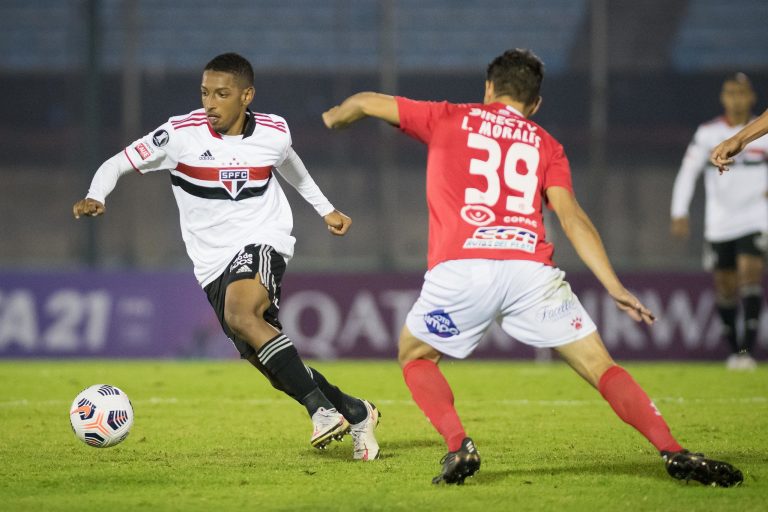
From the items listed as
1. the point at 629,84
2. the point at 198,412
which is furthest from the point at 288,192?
the point at 198,412

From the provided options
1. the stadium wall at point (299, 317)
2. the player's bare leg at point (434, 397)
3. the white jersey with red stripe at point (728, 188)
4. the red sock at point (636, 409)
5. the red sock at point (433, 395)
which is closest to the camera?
the red sock at point (636, 409)

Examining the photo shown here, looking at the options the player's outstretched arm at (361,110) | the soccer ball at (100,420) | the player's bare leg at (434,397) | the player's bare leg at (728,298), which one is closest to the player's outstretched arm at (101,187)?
the soccer ball at (100,420)

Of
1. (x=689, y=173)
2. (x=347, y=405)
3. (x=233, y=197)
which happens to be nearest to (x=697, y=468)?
(x=347, y=405)

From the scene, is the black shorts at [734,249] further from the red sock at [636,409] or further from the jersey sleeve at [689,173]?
the red sock at [636,409]

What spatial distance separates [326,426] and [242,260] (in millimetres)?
971

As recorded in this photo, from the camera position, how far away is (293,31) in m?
18.4

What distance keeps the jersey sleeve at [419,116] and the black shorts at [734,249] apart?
23.7ft

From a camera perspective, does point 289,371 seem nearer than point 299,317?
Yes

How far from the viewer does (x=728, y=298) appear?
38.4ft

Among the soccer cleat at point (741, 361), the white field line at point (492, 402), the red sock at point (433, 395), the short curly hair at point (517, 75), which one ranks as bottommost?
the soccer cleat at point (741, 361)

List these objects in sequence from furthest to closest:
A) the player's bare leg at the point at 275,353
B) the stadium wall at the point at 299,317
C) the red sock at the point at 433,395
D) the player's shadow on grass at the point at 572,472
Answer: the stadium wall at the point at 299,317 < the player's bare leg at the point at 275,353 < the player's shadow on grass at the point at 572,472 < the red sock at the point at 433,395

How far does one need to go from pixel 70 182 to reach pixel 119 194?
66 centimetres

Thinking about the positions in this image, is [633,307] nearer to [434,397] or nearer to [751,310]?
[434,397]

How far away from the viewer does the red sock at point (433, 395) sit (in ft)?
16.8
